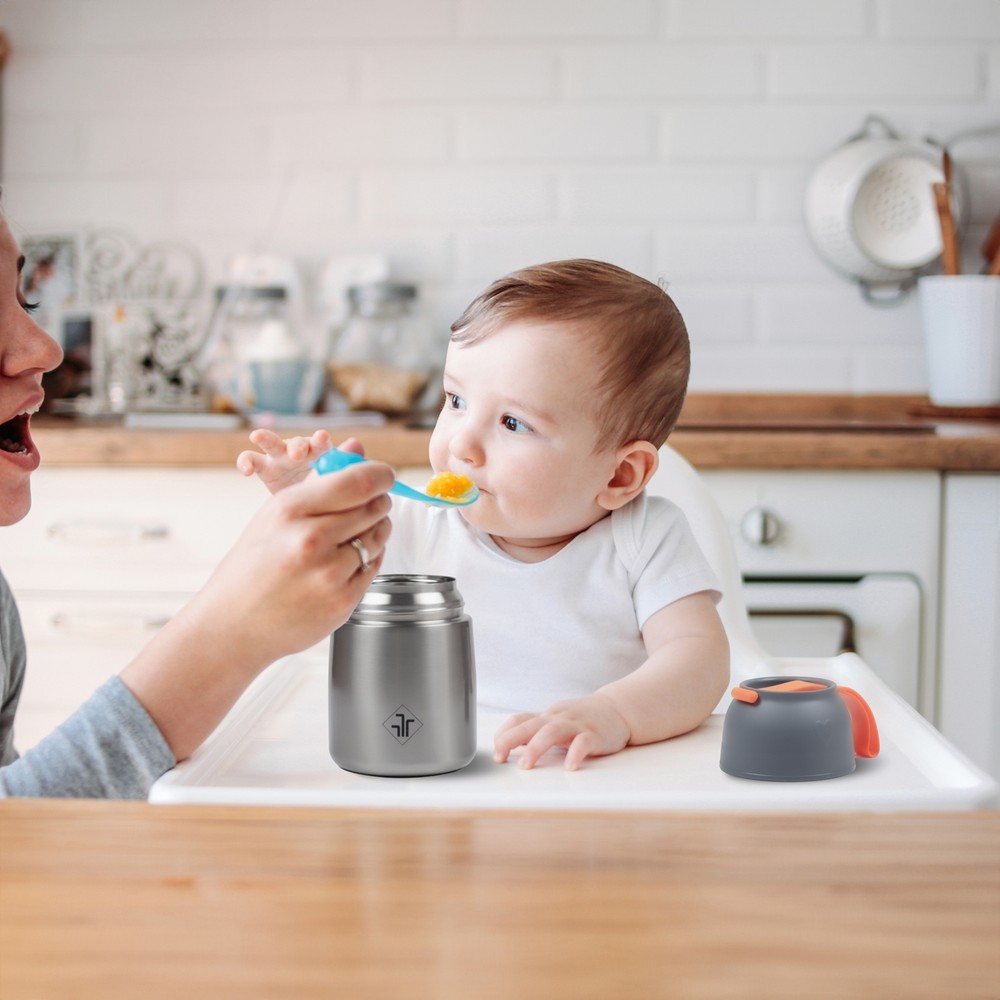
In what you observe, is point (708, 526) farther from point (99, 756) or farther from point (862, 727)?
point (99, 756)

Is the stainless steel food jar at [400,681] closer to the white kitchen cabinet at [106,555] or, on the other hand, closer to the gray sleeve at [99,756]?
the gray sleeve at [99,756]

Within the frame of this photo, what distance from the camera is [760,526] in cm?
193

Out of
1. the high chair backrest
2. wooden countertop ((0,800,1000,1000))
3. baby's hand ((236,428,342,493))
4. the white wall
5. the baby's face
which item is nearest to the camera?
wooden countertop ((0,800,1000,1000))

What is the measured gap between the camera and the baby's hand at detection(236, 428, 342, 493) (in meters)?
0.90

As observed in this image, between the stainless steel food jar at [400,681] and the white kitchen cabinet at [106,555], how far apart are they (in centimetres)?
128

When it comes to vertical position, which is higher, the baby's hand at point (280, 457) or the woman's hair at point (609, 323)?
the woman's hair at point (609, 323)

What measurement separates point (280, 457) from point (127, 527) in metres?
1.15

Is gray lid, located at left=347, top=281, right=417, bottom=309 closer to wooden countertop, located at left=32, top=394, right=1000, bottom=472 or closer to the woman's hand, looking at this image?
wooden countertop, located at left=32, top=394, right=1000, bottom=472

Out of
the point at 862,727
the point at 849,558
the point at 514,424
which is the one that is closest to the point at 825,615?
the point at 849,558

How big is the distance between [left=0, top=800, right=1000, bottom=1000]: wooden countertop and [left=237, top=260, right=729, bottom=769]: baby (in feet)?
1.90

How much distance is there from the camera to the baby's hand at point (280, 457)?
900 millimetres

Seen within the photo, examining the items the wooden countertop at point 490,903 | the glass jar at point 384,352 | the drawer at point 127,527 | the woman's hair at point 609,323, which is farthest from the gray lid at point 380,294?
the wooden countertop at point 490,903

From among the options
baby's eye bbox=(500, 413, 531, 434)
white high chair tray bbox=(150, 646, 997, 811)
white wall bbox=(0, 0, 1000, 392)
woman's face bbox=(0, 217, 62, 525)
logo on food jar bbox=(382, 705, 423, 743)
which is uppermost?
white wall bbox=(0, 0, 1000, 392)

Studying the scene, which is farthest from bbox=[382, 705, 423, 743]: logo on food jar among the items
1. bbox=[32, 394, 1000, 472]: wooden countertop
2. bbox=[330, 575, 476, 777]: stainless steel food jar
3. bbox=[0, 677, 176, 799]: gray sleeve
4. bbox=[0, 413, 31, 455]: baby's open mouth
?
bbox=[32, 394, 1000, 472]: wooden countertop
